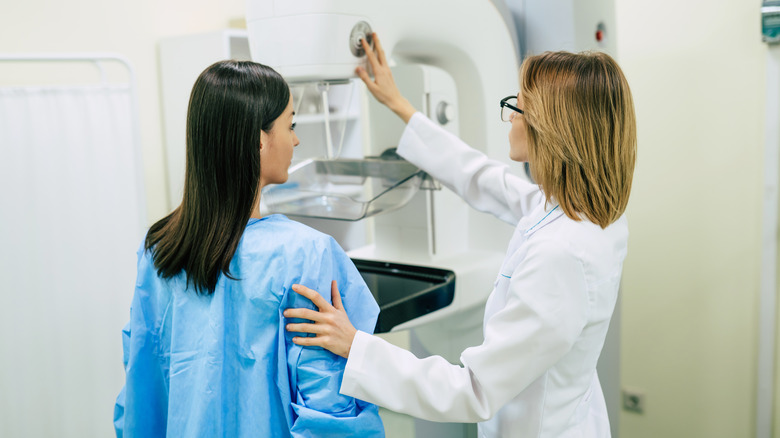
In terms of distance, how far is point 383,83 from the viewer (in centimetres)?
129

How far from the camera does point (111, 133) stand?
1785 mm

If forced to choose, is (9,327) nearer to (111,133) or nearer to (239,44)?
(111,133)

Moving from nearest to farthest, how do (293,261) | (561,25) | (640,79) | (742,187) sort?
(293,261), (561,25), (742,187), (640,79)

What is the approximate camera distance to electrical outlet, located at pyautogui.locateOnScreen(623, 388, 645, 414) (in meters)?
2.21

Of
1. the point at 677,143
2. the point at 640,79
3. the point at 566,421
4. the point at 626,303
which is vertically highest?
the point at 640,79

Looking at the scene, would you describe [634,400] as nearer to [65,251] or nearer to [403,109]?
[403,109]

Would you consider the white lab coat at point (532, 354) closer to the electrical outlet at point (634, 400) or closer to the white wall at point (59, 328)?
the white wall at point (59, 328)

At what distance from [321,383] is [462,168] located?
61 cm

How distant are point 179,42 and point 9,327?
1101 mm

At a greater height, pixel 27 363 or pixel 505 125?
pixel 505 125

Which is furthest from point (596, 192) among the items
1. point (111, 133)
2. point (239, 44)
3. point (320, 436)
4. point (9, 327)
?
point (239, 44)

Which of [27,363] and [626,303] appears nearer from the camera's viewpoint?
[27,363]

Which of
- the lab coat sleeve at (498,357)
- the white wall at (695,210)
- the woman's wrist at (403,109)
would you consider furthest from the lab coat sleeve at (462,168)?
the white wall at (695,210)

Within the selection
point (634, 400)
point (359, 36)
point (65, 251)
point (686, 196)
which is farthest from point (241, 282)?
point (634, 400)
